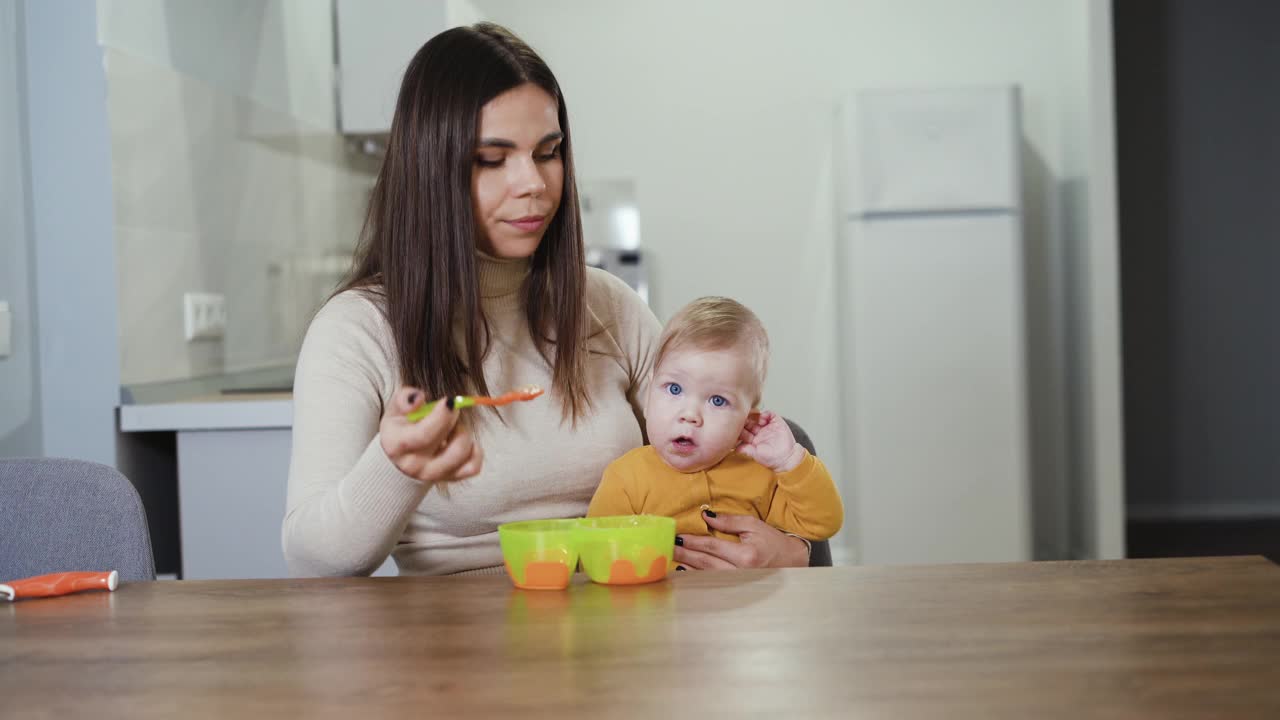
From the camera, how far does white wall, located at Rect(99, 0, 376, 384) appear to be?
2.30 meters

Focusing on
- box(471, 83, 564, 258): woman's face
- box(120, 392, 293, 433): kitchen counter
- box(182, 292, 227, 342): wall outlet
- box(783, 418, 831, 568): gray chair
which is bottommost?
box(783, 418, 831, 568): gray chair

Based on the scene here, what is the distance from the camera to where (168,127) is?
2443mm

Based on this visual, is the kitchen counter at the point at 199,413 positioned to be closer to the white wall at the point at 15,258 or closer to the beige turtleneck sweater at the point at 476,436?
the white wall at the point at 15,258

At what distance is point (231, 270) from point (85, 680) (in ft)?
6.93

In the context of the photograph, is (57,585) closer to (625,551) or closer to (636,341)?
(625,551)

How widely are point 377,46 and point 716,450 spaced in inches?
91.6

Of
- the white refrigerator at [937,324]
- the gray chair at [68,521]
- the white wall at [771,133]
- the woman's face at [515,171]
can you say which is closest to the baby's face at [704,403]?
the woman's face at [515,171]

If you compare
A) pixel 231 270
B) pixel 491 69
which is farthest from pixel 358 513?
pixel 231 270

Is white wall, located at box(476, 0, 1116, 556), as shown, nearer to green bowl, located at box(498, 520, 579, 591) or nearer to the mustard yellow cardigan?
the mustard yellow cardigan

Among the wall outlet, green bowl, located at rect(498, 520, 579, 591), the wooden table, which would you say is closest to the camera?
the wooden table

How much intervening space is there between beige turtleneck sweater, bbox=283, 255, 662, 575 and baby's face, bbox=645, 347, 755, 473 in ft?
0.61

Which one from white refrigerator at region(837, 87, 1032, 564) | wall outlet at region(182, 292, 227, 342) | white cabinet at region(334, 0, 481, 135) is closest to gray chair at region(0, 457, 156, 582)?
wall outlet at region(182, 292, 227, 342)

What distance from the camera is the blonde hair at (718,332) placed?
4.42 ft

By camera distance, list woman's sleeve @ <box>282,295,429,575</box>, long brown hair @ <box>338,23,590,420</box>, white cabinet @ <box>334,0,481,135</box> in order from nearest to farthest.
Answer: woman's sleeve @ <box>282,295,429,575</box> < long brown hair @ <box>338,23,590,420</box> < white cabinet @ <box>334,0,481,135</box>
